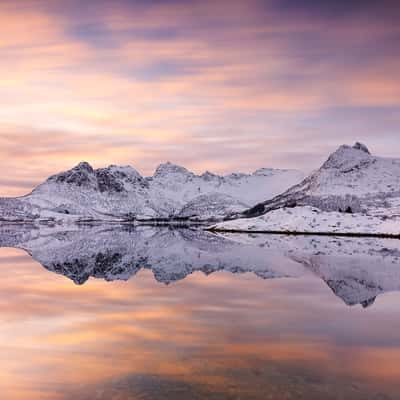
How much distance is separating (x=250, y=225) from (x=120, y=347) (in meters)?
128

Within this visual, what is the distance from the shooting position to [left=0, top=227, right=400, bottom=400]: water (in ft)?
41.7

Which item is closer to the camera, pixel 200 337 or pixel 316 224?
pixel 200 337

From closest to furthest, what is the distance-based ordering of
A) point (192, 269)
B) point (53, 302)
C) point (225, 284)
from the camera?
1. point (53, 302)
2. point (225, 284)
3. point (192, 269)

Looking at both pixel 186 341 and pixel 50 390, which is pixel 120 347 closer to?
pixel 186 341

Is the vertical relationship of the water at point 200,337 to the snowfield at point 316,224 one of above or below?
below

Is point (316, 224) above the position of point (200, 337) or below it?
above

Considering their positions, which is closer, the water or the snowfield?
the water

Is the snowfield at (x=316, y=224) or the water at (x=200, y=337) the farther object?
the snowfield at (x=316, y=224)

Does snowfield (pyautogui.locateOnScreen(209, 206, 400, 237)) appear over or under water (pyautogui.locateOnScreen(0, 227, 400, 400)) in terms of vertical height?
over

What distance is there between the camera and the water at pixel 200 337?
12695 millimetres

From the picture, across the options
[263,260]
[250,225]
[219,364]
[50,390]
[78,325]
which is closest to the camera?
[50,390]

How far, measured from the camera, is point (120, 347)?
54.1ft

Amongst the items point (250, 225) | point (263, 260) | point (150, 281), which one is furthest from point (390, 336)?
point (250, 225)

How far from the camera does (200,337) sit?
58.5 feet
